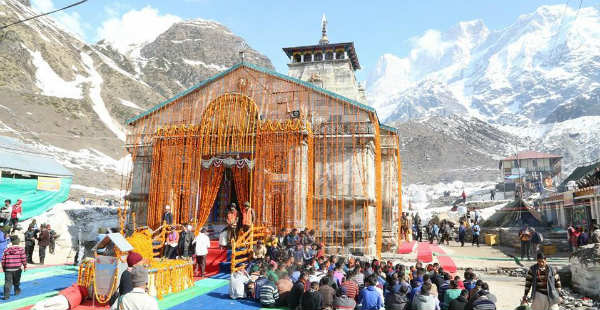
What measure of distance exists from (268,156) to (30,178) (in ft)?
57.2

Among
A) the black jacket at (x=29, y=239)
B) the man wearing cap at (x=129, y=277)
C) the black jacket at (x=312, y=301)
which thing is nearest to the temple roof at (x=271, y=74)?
the black jacket at (x=29, y=239)

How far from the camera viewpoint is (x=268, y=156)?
56.2 ft

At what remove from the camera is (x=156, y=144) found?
59.9 ft

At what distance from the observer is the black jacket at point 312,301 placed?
8.14m

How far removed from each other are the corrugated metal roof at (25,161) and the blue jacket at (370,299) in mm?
23449

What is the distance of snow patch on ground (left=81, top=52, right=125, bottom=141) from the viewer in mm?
83731

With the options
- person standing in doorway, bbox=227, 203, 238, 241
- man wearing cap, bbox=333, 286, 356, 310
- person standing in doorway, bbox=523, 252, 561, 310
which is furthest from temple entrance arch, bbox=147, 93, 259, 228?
person standing in doorway, bbox=523, 252, 561, 310

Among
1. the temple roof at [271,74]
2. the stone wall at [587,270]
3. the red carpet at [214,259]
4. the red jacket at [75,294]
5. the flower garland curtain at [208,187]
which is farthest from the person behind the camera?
the temple roof at [271,74]

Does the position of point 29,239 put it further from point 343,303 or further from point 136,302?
point 136,302

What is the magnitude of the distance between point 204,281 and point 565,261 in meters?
17.1

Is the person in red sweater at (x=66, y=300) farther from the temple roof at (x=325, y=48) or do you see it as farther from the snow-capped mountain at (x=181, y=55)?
the snow-capped mountain at (x=181, y=55)

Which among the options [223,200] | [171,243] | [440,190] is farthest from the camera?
[440,190]

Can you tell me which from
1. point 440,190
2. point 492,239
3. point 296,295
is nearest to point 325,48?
point 492,239

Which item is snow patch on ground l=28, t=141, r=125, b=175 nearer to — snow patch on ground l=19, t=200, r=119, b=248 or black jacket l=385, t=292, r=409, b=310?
snow patch on ground l=19, t=200, r=119, b=248
